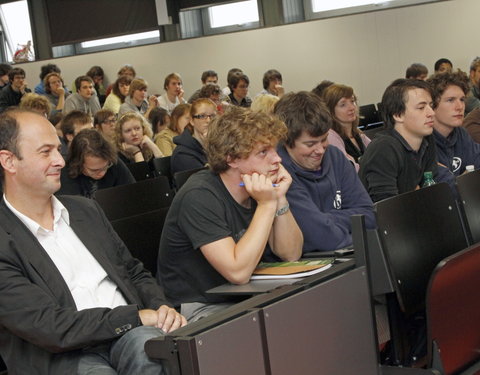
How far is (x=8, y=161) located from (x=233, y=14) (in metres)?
9.11

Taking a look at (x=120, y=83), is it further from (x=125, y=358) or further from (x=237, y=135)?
(x=125, y=358)

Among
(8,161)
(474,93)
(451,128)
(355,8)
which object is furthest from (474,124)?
(355,8)

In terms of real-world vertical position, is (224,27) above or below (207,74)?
above

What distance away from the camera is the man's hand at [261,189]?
253 cm

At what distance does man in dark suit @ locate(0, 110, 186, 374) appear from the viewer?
2.01m

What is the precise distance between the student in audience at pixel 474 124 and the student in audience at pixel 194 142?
5.76ft

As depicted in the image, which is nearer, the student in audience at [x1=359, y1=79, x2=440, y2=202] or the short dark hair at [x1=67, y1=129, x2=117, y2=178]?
the student in audience at [x1=359, y1=79, x2=440, y2=202]

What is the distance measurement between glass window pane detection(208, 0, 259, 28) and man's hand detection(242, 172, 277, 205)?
860cm

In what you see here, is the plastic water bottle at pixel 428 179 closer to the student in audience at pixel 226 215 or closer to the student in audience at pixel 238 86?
the student in audience at pixel 226 215

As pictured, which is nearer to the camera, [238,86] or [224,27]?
[238,86]

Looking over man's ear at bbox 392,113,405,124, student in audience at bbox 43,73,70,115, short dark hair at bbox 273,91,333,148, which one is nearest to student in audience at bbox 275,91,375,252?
short dark hair at bbox 273,91,333,148

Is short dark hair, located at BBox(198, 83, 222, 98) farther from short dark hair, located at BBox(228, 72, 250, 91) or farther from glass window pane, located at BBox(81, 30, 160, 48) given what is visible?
glass window pane, located at BBox(81, 30, 160, 48)

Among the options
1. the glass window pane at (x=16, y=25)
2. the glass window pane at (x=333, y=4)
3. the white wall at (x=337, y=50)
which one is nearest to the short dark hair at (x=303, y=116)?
the white wall at (x=337, y=50)

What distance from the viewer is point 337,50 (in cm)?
1013
